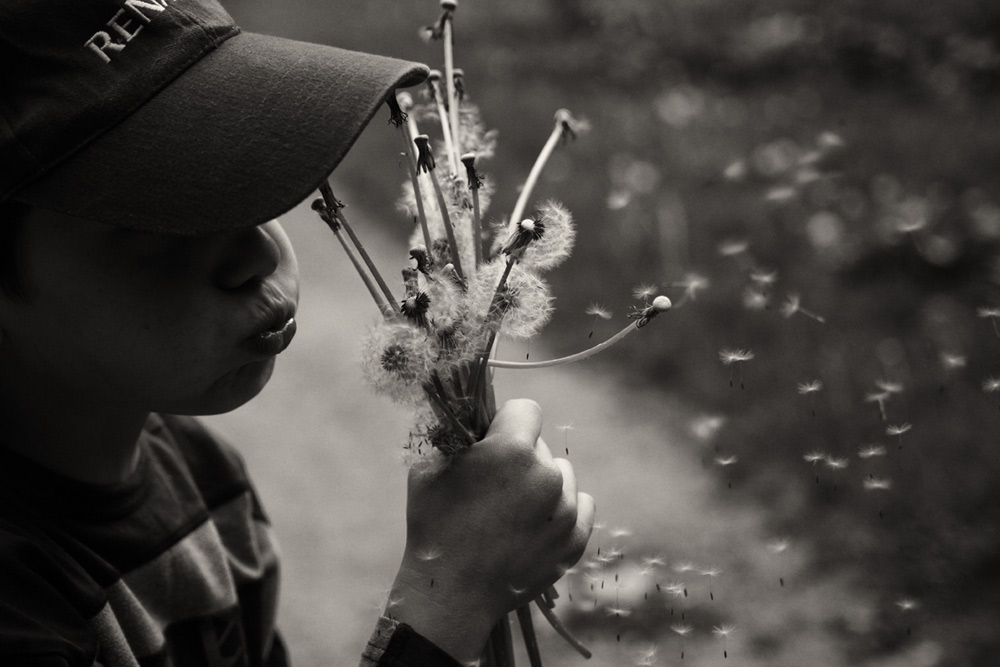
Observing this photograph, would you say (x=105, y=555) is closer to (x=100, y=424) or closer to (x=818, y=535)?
(x=100, y=424)

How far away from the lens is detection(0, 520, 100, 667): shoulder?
97cm

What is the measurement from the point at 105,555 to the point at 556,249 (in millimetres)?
665

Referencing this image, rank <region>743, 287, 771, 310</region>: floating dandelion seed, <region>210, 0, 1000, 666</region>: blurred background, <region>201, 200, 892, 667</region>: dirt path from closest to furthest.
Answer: <region>743, 287, 771, 310</region>: floating dandelion seed → <region>210, 0, 1000, 666</region>: blurred background → <region>201, 200, 892, 667</region>: dirt path

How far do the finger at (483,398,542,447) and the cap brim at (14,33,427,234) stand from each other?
33 centimetres

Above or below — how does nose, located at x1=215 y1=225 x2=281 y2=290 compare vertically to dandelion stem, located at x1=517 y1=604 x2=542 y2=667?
above

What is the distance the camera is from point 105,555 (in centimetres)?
125

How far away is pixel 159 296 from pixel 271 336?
0.12 m

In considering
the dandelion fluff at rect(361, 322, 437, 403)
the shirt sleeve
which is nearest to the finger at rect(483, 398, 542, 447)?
the dandelion fluff at rect(361, 322, 437, 403)

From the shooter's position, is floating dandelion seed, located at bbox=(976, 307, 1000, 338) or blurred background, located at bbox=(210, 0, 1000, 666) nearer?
floating dandelion seed, located at bbox=(976, 307, 1000, 338)

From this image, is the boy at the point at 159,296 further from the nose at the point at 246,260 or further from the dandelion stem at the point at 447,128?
the dandelion stem at the point at 447,128

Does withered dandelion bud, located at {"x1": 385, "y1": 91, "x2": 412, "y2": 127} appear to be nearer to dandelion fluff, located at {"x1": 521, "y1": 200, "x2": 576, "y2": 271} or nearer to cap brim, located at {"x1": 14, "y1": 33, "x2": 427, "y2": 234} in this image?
cap brim, located at {"x1": 14, "y1": 33, "x2": 427, "y2": 234}

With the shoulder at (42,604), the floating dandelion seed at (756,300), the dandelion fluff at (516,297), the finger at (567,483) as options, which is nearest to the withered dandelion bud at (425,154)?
the dandelion fluff at (516,297)

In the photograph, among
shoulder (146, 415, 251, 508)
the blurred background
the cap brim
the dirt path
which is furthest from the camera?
the dirt path

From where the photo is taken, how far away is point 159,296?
994 mm
